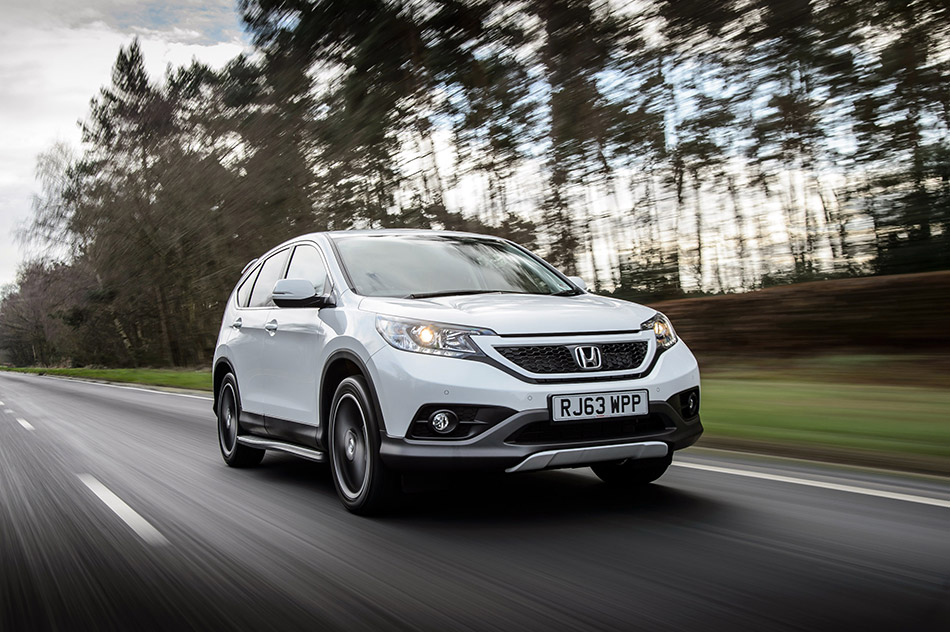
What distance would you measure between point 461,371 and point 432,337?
10.6 inches

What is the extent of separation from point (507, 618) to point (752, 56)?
469 inches

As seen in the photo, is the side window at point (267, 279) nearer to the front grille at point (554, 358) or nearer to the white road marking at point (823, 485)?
the front grille at point (554, 358)

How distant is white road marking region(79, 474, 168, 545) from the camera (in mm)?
4832

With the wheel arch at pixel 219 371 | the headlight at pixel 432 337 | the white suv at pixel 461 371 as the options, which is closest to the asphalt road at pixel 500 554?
the white suv at pixel 461 371

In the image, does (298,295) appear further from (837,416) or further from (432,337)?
(837,416)

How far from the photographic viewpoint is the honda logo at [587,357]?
4629mm

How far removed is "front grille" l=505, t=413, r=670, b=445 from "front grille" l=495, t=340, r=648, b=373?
0.90 ft

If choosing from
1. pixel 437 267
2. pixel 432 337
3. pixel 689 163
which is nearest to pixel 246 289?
pixel 437 267

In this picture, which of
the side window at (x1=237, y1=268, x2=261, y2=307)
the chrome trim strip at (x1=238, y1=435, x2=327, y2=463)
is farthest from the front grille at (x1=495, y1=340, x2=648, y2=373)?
the side window at (x1=237, y1=268, x2=261, y2=307)

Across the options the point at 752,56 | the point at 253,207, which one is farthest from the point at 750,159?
the point at 253,207

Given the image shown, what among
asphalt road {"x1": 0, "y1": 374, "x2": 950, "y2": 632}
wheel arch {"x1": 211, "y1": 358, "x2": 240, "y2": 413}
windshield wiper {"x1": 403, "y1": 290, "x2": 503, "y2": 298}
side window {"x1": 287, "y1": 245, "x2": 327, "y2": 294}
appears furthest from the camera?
wheel arch {"x1": 211, "y1": 358, "x2": 240, "y2": 413}

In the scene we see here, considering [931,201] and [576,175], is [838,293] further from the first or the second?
[576,175]

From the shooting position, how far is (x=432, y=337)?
15.2ft

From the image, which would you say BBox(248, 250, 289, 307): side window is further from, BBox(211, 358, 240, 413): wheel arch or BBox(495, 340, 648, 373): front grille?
BBox(495, 340, 648, 373): front grille
